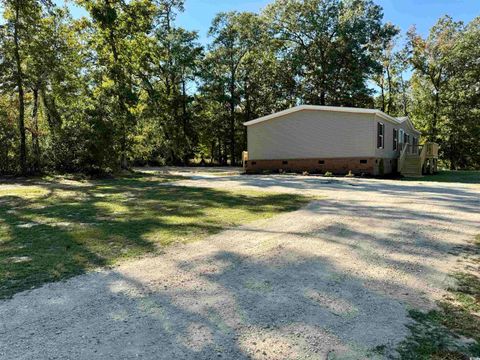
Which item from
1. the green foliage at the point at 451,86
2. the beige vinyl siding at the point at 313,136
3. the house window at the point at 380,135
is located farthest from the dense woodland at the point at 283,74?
the house window at the point at 380,135

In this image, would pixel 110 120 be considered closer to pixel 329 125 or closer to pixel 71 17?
pixel 71 17

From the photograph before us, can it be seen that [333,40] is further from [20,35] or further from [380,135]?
[20,35]

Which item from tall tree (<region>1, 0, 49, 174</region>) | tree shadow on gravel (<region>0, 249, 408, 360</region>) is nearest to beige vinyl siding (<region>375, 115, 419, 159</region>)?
tall tree (<region>1, 0, 49, 174</region>)

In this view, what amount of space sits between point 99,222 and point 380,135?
50.7ft

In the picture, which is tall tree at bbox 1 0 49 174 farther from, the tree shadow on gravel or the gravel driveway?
the tree shadow on gravel

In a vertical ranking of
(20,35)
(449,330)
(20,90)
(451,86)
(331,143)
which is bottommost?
(449,330)

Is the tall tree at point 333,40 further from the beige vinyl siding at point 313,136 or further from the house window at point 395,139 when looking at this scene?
the beige vinyl siding at point 313,136

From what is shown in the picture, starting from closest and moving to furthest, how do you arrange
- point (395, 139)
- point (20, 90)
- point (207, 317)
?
point (207, 317)
point (20, 90)
point (395, 139)

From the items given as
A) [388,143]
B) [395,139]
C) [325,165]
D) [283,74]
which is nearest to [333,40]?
[283,74]

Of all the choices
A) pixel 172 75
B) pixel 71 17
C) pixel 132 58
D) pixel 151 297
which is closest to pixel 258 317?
pixel 151 297

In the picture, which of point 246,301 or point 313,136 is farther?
point 313,136

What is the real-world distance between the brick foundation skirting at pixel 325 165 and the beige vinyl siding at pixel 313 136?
24 centimetres

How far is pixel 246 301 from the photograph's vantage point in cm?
283

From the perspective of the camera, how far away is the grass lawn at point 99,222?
12.3 ft
